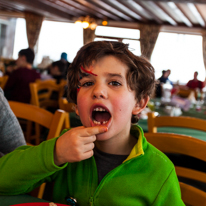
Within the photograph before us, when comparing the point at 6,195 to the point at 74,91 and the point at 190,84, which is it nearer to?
the point at 74,91

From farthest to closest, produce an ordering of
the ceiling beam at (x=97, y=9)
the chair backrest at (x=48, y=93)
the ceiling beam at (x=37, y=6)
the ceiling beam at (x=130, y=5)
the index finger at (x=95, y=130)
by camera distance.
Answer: the ceiling beam at (x=37, y=6) → the ceiling beam at (x=97, y=9) → the ceiling beam at (x=130, y=5) → the chair backrest at (x=48, y=93) → the index finger at (x=95, y=130)

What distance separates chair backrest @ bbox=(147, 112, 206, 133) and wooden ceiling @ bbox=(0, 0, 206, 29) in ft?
20.2

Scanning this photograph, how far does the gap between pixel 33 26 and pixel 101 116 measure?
1317 centimetres

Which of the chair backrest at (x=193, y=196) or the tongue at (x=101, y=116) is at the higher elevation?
the tongue at (x=101, y=116)

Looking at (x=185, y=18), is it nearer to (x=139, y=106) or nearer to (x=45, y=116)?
(x=45, y=116)

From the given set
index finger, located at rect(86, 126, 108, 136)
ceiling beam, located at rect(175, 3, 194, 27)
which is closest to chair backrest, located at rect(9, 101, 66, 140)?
index finger, located at rect(86, 126, 108, 136)

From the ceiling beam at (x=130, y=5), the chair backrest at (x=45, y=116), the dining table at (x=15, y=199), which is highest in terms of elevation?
the ceiling beam at (x=130, y=5)

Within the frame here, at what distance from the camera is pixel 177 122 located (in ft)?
5.00

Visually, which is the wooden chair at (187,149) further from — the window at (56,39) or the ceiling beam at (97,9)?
the window at (56,39)

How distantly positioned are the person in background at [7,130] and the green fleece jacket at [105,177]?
213mm

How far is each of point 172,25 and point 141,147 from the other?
11.8 metres

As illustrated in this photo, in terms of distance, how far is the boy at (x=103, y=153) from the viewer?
727 mm

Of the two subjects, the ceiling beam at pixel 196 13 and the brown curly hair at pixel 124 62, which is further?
the ceiling beam at pixel 196 13

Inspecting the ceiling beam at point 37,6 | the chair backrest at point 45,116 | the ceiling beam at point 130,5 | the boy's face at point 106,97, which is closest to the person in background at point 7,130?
the chair backrest at point 45,116
